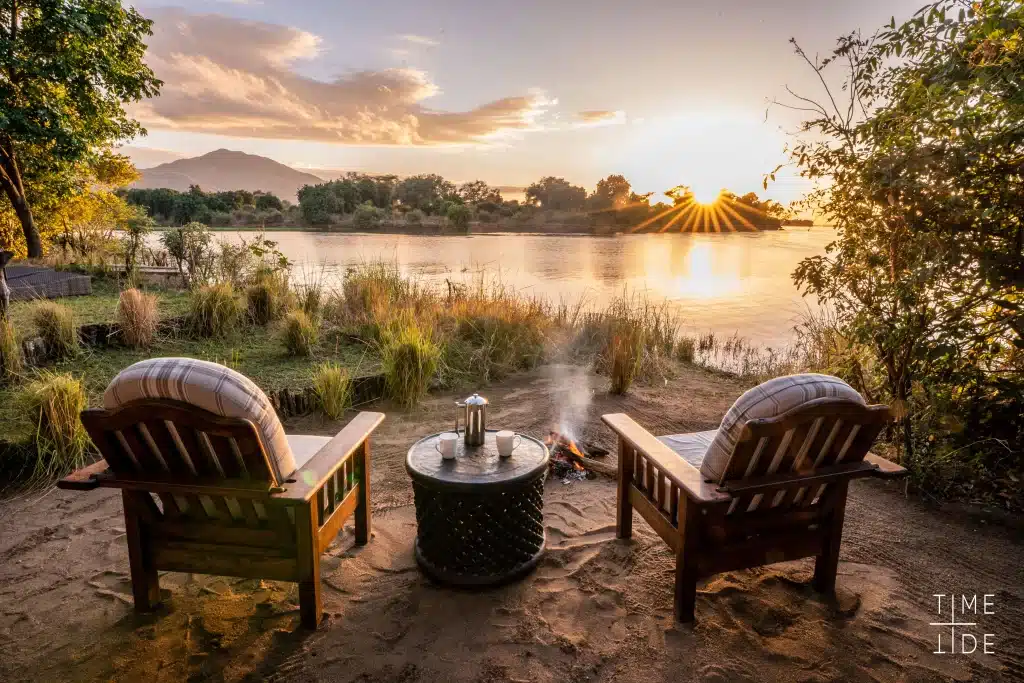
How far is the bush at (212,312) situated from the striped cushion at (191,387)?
4.77 m

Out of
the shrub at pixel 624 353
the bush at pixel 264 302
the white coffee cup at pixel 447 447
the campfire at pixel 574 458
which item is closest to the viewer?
the white coffee cup at pixel 447 447

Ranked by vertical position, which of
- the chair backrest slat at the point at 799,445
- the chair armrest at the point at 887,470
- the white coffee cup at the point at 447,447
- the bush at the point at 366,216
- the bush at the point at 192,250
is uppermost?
the bush at the point at 366,216

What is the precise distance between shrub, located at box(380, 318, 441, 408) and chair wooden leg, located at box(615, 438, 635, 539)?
8.21 ft

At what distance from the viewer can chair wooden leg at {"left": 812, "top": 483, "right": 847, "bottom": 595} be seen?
2.23 m

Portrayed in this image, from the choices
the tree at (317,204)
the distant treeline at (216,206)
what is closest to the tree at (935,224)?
the distant treeline at (216,206)

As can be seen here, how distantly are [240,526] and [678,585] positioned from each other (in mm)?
1683

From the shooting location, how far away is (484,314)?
6.63 m

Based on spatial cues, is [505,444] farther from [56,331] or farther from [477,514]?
[56,331]

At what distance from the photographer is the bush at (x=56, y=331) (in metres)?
5.05

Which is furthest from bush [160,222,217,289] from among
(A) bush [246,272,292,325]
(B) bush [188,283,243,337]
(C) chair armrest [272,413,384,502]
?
(C) chair armrest [272,413,384,502]

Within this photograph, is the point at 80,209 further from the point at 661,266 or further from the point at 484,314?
the point at 661,266

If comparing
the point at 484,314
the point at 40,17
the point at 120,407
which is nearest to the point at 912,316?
the point at 120,407

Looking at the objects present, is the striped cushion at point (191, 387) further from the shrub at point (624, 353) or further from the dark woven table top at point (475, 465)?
the shrub at point (624, 353)

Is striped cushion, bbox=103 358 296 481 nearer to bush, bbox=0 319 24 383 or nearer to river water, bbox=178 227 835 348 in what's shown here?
river water, bbox=178 227 835 348
